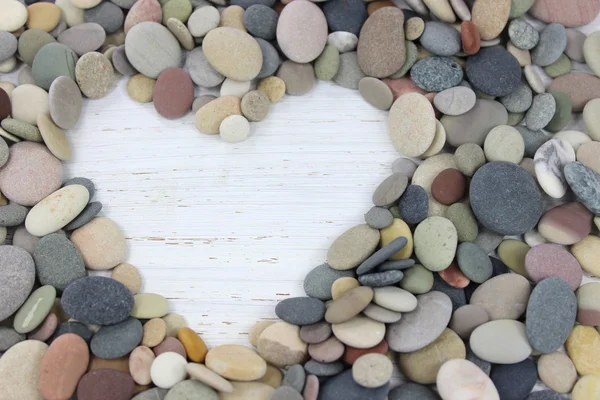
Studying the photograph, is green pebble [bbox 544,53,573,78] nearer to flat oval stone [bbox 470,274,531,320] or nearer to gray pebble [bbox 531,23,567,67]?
gray pebble [bbox 531,23,567,67]

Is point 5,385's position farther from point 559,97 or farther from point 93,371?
point 559,97

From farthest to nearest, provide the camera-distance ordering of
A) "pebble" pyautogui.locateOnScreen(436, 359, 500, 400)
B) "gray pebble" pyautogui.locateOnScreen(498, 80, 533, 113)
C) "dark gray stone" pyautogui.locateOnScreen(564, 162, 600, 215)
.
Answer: "gray pebble" pyautogui.locateOnScreen(498, 80, 533, 113), "dark gray stone" pyautogui.locateOnScreen(564, 162, 600, 215), "pebble" pyautogui.locateOnScreen(436, 359, 500, 400)

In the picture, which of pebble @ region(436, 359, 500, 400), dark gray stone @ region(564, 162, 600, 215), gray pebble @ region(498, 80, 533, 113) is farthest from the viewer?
gray pebble @ region(498, 80, 533, 113)

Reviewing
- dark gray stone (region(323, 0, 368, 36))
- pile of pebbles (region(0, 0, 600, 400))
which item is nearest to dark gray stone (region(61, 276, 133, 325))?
pile of pebbles (region(0, 0, 600, 400))

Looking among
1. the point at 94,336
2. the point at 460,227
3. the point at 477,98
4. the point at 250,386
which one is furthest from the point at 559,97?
the point at 94,336

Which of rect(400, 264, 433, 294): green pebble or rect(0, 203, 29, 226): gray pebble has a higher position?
rect(0, 203, 29, 226): gray pebble

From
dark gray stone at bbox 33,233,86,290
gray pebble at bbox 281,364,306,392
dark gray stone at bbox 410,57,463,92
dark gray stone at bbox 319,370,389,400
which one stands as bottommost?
dark gray stone at bbox 319,370,389,400
